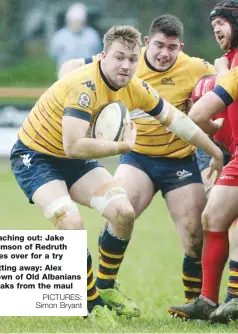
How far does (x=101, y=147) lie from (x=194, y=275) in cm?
138

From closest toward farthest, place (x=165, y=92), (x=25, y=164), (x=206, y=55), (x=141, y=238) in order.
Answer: (x=25, y=164) → (x=165, y=92) → (x=141, y=238) → (x=206, y=55)

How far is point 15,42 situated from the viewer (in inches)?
725

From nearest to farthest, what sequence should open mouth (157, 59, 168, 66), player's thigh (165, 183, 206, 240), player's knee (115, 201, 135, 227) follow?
player's knee (115, 201, 135, 227)
player's thigh (165, 183, 206, 240)
open mouth (157, 59, 168, 66)

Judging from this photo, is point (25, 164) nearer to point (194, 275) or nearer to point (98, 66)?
point (98, 66)

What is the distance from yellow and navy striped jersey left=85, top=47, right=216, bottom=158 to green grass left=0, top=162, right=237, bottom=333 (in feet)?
3.74

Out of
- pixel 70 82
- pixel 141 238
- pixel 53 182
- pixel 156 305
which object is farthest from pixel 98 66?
pixel 141 238

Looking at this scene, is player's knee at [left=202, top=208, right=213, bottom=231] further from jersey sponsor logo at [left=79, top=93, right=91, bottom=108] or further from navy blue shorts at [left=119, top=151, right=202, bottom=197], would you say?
jersey sponsor logo at [left=79, top=93, right=91, bottom=108]

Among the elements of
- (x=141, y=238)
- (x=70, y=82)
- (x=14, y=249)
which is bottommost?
(x=141, y=238)

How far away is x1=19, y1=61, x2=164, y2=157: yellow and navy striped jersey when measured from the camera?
6605mm

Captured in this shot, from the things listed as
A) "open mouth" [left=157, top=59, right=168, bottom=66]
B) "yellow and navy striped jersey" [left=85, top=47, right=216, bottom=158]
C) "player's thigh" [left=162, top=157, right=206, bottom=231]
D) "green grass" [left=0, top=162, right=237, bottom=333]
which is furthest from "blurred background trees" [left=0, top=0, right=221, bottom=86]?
"player's thigh" [left=162, top=157, right=206, bottom=231]

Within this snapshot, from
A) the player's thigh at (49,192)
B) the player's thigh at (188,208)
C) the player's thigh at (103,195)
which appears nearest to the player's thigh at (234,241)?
the player's thigh at (188,208)

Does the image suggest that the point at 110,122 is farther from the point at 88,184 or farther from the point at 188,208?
the point at 188,208

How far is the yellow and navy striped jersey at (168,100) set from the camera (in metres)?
7.53

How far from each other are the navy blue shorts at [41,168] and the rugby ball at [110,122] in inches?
13.8
